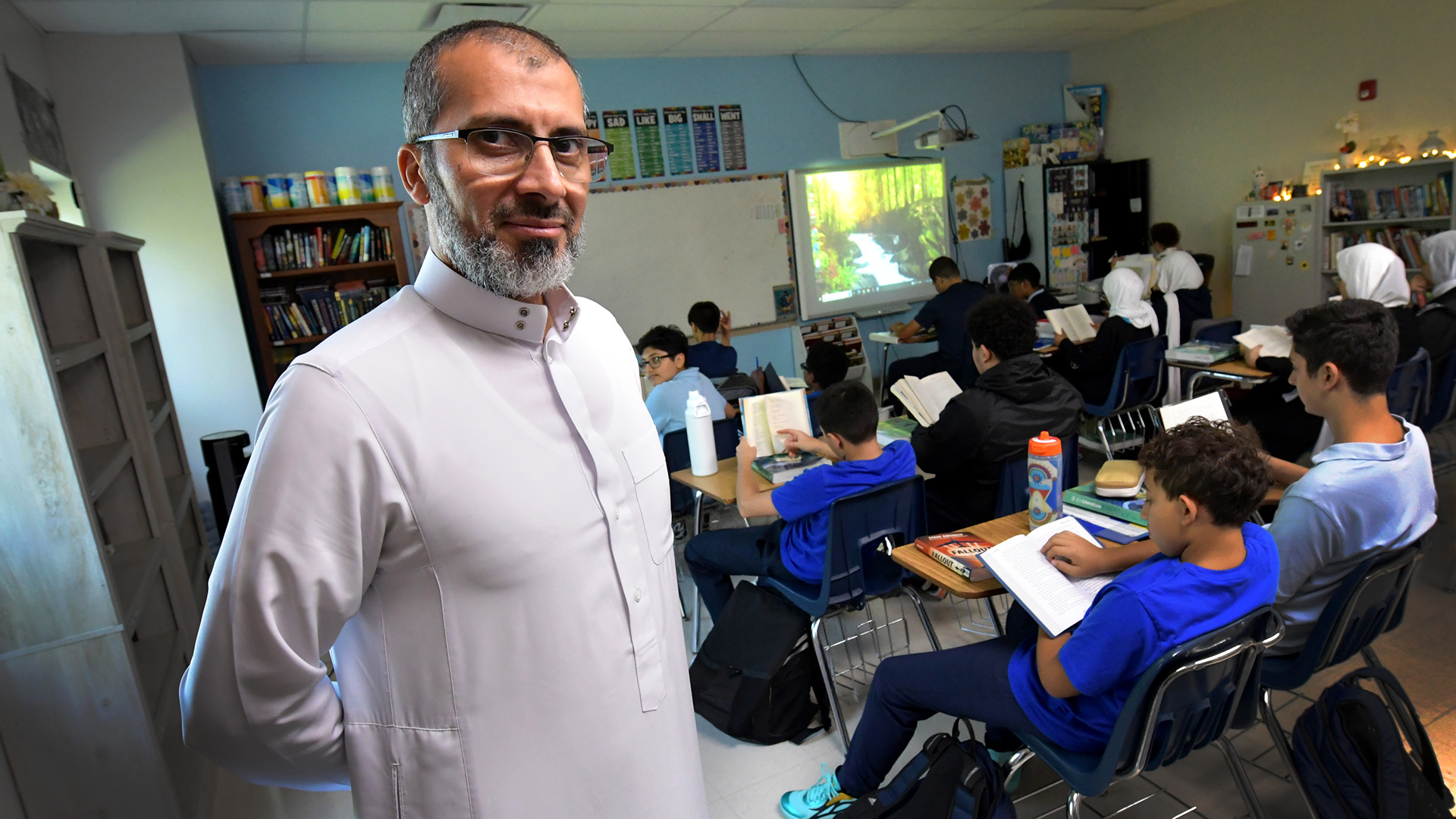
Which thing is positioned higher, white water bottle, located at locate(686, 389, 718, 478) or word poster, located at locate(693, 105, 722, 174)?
word poster, located at locate(693, 105, 722, 174)

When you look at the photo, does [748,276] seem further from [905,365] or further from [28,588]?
[28,588]

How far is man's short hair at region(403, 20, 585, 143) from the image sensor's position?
845 mm

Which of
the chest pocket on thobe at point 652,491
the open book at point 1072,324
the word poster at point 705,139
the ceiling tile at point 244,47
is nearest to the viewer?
the chest pocket on thobe at point 652,491

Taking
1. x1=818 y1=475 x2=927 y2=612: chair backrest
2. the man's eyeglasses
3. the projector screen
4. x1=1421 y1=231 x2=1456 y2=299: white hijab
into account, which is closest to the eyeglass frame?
the man's eyeglasses

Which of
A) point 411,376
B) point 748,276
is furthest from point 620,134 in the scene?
point 411,376

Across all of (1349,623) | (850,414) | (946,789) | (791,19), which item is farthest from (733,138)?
(946,789)

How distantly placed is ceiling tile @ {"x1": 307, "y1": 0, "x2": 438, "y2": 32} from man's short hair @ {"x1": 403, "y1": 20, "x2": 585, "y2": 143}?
3.63 metres

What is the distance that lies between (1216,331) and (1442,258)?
1.02m

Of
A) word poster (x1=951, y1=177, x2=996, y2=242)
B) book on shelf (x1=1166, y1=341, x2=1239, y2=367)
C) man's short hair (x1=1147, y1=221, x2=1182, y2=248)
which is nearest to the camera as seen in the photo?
book on shelf (x1=1166, y1=341, x2=1239, y2=367)

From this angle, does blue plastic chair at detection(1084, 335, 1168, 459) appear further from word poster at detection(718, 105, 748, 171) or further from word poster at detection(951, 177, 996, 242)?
word poster at detection(718, 105, 748, 171)

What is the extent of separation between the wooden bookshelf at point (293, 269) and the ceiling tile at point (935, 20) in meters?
3.37

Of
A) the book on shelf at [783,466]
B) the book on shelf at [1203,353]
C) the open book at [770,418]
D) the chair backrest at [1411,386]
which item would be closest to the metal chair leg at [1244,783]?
the book on shelf at [783,466]

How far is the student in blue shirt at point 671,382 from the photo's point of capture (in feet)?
11.6

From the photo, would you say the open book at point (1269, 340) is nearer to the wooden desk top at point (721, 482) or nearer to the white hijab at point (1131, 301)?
the white hijab at point (1131, 301)
